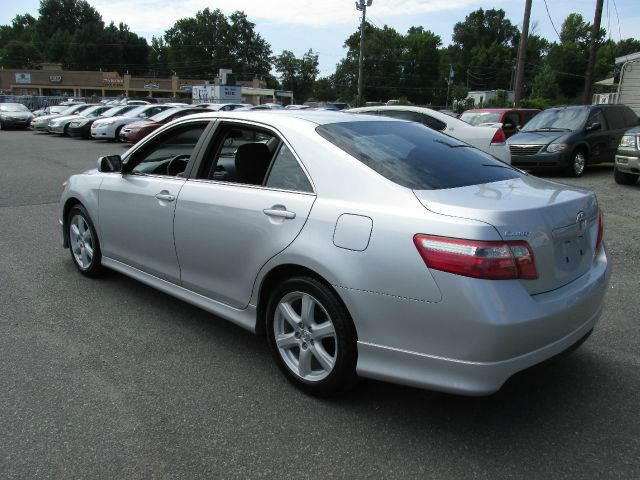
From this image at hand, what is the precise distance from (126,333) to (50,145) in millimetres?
18769

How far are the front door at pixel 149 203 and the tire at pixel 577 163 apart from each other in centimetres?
1001

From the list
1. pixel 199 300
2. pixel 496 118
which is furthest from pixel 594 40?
pixel 199 300

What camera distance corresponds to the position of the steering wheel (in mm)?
4258

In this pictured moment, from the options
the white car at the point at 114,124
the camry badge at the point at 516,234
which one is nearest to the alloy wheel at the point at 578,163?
the camry badge at the point at 516,234

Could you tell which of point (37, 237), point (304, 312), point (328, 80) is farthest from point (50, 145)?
point (328, 80)

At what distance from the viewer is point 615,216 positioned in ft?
26.0

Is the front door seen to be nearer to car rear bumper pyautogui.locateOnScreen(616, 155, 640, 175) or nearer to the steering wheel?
the steering wheel

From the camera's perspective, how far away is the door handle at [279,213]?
3.06 metres

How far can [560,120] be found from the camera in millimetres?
12836

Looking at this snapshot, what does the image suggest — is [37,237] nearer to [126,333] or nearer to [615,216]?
[126,333]

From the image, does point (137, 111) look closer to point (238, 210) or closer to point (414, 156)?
point (238, 210)

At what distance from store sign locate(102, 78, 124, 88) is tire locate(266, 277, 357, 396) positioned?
92.8 m

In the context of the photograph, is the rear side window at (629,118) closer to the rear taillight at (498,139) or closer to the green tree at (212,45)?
the rear taillight at (498,139)

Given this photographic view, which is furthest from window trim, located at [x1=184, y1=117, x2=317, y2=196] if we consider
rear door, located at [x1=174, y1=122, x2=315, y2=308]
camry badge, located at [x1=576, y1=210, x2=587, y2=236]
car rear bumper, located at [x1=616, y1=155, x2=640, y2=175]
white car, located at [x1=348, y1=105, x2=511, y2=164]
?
car rear bumper, located at [x1=616, y1=155, x2=640, y2=175]
